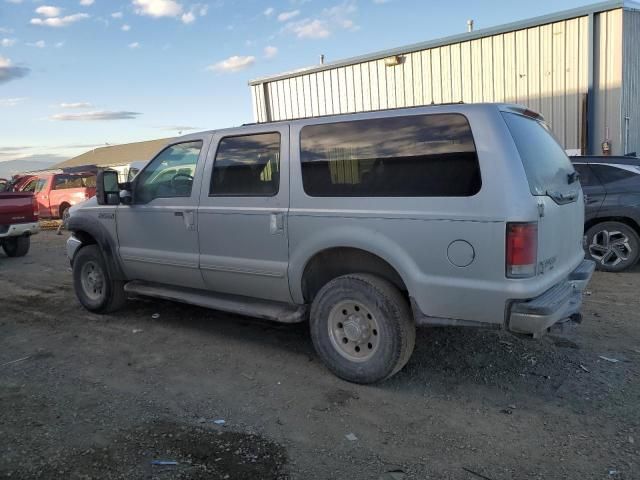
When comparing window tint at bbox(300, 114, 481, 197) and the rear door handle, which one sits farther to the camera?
the rear door handle

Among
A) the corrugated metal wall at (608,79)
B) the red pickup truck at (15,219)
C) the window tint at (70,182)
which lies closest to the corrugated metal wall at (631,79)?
the corrugated metal wall at (608,79)

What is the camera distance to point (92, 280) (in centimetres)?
618

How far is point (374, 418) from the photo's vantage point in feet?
11.5

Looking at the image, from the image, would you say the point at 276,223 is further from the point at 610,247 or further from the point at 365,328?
the point at 610,247

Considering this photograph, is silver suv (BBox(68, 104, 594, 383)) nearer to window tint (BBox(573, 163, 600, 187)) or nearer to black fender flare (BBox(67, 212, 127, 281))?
black fender flare (BBox(67, 212, 127, 281))

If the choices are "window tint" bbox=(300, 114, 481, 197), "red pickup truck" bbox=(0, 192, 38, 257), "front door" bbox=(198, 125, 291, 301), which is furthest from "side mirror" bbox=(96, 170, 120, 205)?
"red pickup truck" bbox=(0, 192, 38, 257)

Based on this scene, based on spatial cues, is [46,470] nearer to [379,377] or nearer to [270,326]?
[379,377]

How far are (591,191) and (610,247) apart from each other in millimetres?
837

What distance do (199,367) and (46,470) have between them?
62.9 inches

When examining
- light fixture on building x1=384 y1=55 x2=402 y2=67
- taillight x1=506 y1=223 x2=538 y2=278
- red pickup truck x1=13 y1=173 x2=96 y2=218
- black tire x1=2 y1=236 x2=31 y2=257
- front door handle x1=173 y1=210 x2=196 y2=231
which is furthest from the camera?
red pickup truck x1=13 y1=173 x2=96 y2=218

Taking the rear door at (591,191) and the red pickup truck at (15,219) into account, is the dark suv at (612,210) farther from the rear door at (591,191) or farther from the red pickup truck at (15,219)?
the red pickup truck at (15,219)

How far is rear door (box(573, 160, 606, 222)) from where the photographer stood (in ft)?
24.3

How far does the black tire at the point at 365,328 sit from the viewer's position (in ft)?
12.3

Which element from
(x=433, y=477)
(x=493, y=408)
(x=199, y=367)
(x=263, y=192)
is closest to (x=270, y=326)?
(x=199, y=367)
